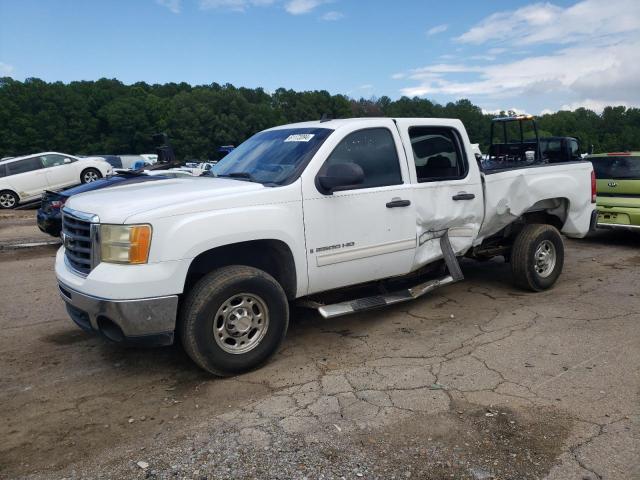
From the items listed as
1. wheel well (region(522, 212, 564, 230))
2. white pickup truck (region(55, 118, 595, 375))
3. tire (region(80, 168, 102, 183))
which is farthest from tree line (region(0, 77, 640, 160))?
white pickup truck (region(55, 118, 595, 375))

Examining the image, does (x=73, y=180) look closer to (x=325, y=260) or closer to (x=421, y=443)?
(x=325, y=260)

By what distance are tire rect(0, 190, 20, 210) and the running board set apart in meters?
15.5

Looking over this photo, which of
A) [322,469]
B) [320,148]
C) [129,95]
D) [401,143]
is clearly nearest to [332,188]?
[320,148]

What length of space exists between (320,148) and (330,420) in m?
2.24

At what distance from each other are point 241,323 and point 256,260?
0.60 meters

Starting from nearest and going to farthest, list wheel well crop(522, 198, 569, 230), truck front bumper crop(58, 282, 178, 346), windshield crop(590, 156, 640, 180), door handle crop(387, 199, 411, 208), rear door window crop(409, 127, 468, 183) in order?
truck front bumper crop(58, 282, 178, 346) → door handle crop(387, 199, 411, 208) → rear door window crop(409, 127, 468, 183) → wheel well crop(522, 198, 569, 230) → windshield crop(590, 156, 640, 180)

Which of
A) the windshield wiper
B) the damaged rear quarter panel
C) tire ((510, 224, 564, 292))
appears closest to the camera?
the windshield wiper

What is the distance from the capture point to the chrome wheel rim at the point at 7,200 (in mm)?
16703

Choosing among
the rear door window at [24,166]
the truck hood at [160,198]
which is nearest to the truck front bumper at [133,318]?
the truck hood at [160,198]

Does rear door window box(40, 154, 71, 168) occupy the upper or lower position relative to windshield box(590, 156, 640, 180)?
upper

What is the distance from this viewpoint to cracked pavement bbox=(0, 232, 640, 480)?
3.06 meters

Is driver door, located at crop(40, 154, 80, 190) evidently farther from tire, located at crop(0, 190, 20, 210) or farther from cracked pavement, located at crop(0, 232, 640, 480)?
cracked pavement, located at crop(0, 232, 640, 480)

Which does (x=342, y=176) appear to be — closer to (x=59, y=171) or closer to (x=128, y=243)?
(x=128, y=243)

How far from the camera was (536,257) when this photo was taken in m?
6.34
